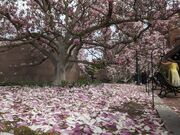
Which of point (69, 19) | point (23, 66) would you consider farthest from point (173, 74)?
point (23, 66)

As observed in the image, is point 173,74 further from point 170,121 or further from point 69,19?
point 170,121

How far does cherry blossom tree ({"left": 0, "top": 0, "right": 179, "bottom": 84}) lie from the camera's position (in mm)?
17641

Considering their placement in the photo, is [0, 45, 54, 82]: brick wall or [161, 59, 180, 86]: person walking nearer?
[161, 59, 180, 86]: person walking

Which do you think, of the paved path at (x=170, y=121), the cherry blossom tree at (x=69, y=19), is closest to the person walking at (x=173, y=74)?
the cherry blossom tree at (x=69, y=19)

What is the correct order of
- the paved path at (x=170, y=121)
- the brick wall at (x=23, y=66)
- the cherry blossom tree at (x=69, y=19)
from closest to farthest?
the paved path at (x=170, y=121) < the cherry blossom tree at (x=69, y=19) < the brick wall at (x=23, y=66)

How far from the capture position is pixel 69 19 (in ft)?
72.5

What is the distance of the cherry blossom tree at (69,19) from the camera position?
57.9ft

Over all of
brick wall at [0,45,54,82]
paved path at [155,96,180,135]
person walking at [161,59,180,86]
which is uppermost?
brick wall at [0,45,54,82]

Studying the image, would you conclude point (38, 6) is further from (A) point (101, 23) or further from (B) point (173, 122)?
(B) point (173, 122)

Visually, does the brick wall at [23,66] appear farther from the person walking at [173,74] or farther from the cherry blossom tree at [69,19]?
the person walking at [173,74]

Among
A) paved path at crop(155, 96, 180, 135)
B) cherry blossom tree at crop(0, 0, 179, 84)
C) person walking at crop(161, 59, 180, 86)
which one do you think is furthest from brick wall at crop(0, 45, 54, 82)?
paved path at crop(155, 96, 180, 135)

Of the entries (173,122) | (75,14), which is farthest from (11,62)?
(173,122)

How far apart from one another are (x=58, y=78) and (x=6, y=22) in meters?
3.84

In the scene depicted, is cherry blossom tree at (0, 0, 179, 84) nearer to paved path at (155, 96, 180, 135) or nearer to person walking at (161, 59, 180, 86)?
person walking at (161, 59, 180, 86)
